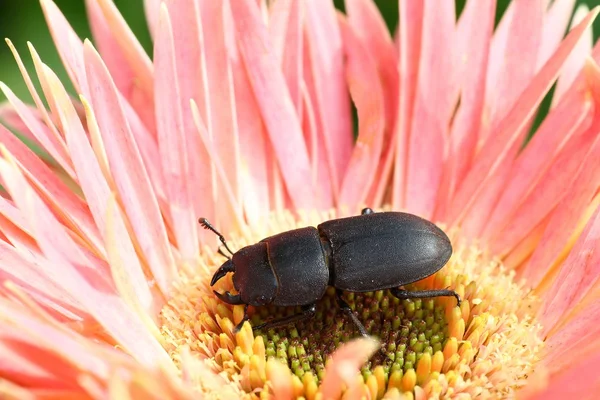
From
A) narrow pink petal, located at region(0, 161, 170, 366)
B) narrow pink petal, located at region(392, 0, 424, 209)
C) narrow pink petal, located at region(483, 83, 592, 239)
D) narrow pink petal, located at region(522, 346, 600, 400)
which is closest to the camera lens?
narrow pink petal, located at region(522, 346, 600, 400)

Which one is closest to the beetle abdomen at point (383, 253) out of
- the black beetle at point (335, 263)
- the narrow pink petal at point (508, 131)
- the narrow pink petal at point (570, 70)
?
the black beetle at point (335, 263)

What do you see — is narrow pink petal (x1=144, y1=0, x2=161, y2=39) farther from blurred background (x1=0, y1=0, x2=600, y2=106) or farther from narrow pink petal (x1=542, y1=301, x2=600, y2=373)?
narrow pink petal (x1=542, y1=301, x2=600, y2=373)

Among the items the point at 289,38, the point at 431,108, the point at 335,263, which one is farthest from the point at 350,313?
the point at 289,38

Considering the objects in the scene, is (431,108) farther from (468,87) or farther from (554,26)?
(554,26)

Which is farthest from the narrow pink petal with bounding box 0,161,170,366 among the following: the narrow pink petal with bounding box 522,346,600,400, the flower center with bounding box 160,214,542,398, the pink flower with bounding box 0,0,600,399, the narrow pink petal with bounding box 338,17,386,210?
the narrow pink petal with bounding box 338,17,386,210

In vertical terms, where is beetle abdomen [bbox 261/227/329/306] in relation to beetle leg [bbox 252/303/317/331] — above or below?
above

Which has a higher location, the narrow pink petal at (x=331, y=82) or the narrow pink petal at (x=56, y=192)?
the narrow pink petal at (x=331, y=82)

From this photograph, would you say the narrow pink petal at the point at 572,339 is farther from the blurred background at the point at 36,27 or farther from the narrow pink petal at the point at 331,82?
the blurred background at the point at 36,27
